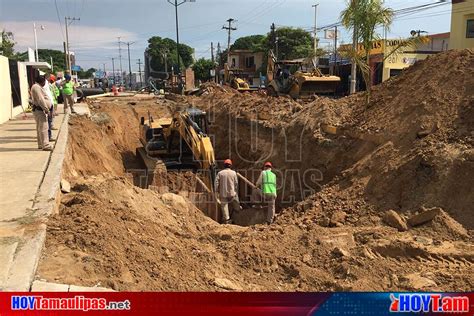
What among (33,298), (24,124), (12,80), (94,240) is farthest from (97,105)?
(33,298)

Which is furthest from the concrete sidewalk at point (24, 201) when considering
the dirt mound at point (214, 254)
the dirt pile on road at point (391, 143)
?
the dirt pile on road at point (391, 143)

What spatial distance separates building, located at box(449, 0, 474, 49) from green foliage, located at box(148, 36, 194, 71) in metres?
64.9

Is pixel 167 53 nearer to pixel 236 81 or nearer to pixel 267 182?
pixel 236 81

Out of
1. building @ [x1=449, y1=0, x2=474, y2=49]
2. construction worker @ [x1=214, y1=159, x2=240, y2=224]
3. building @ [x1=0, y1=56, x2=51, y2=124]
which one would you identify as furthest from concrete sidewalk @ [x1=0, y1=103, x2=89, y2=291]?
building @ [x1=449, y1=0, x2=474, y2=49]

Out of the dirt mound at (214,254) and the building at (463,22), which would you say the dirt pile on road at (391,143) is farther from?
the building at (463,22)

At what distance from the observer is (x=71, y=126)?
44.4ft

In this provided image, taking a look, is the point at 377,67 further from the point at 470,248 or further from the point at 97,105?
the point at 470,248

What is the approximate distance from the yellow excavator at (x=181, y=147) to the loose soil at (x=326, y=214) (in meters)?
0.81

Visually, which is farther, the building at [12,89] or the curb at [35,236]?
the building at [12,89]

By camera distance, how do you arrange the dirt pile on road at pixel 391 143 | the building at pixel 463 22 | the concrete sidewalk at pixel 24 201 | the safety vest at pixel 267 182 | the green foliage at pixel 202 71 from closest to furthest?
the concrete sidewalk at pixel 24 201, the dirt pile on road at pixel 391 143, the safety vest at pixel 267 182, the building at pixel 463 22, the green foliage at pixel 202 71

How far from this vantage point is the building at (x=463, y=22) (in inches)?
1072

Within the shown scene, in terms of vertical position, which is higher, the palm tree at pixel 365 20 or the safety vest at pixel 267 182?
the palm tree at pixel 365 20

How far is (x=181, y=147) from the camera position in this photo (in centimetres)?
1344

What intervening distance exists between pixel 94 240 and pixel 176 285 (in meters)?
1.14
